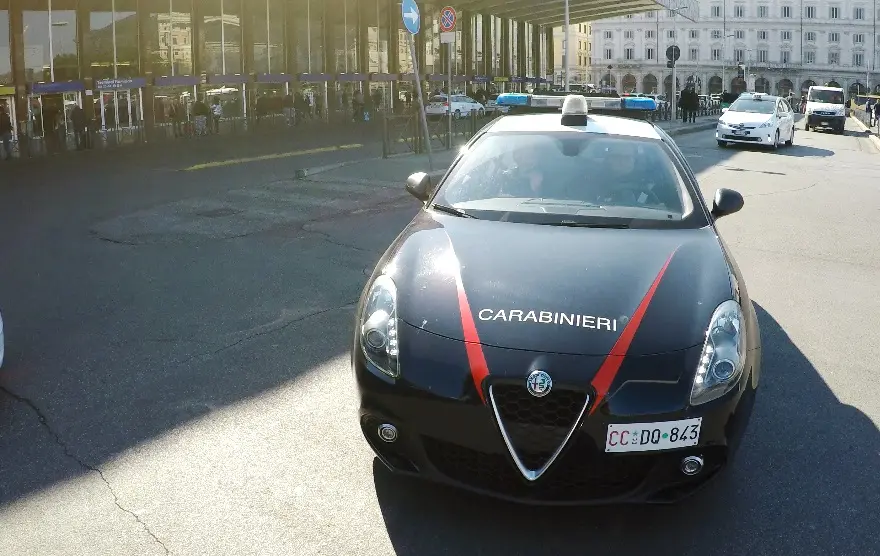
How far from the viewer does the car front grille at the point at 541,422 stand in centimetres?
329

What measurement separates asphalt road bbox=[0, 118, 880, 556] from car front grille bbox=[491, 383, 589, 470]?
0.35 m

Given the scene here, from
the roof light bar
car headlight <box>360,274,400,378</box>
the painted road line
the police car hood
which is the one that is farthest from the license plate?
the painted road line

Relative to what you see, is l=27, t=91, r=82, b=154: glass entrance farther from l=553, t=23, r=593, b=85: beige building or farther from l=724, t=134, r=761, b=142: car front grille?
l=553, t=23, r=593, b=85: beige building

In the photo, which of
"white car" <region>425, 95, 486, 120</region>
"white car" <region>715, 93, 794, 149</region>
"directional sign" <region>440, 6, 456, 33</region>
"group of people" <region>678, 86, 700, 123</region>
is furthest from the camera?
"white car" <region>425, 95, 486, 120</region>

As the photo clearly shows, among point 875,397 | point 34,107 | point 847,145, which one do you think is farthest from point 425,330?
point 847,145

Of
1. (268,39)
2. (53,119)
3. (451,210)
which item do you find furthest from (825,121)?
(451,210)

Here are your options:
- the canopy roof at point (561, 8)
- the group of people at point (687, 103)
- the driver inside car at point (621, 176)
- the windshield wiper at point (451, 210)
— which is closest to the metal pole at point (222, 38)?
the canopy roof at point (561, 8)

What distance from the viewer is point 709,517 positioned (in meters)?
3.59

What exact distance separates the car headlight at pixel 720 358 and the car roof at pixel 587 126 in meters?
2.09

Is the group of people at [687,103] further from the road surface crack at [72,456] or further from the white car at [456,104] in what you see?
the road surface crack at [72,456]

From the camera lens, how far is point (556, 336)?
3.45 metres

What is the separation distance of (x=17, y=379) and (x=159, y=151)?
19.5 m

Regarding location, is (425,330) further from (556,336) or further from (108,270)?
(108,270)

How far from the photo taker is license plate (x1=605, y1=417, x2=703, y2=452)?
3271 mm
